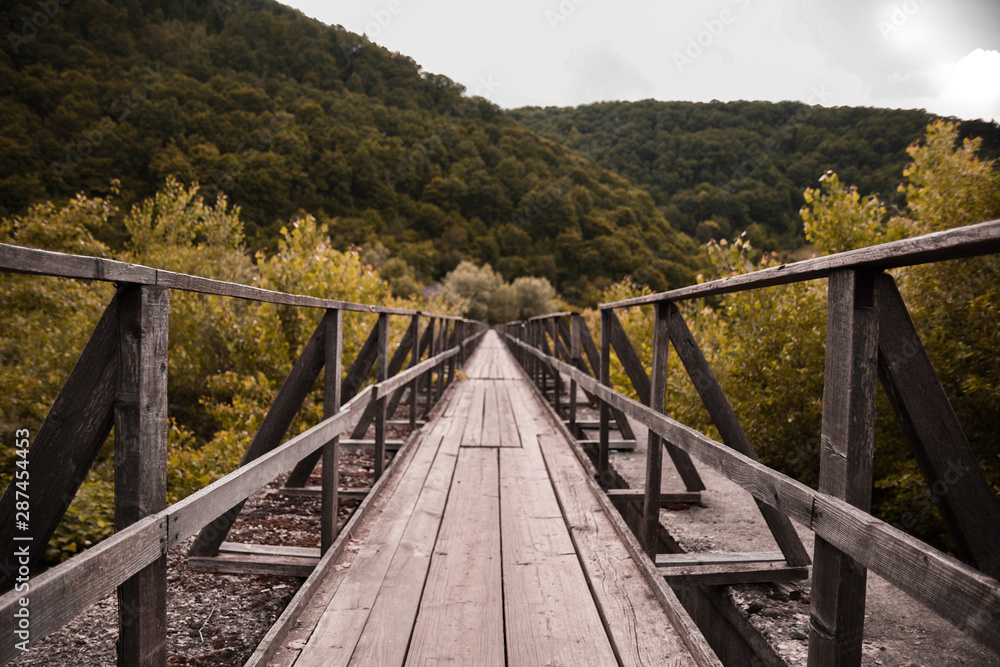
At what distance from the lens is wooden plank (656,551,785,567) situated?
248 centimetres

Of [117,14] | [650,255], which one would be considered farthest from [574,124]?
[117,14]

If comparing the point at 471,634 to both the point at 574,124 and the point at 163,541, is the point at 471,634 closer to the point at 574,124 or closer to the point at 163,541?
the point at 163,541

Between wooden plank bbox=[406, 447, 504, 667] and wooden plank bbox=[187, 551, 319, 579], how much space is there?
592mm

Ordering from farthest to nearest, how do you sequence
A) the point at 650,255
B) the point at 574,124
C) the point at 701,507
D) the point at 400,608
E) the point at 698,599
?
the point at 574,124 < the point at 650,255 < the point at 701,507 < the point at 698,599 < the point at 400,608

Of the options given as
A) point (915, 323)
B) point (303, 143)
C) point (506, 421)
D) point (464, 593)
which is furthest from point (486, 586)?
point (303, 143)

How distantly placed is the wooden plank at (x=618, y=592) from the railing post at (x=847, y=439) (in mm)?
608

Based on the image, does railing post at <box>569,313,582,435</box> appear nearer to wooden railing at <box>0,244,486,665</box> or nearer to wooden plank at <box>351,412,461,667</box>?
wooden plank at <box>351,412,461,667</box>

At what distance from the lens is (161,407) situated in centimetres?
124

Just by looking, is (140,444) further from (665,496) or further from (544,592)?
(665,496)

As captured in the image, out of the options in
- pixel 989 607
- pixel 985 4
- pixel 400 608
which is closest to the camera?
pixel 989 607

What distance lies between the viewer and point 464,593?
213 centimetres

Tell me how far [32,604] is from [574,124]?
83.7m

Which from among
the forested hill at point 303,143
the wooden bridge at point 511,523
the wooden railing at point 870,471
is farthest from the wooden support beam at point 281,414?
the forested hill at point 303,143

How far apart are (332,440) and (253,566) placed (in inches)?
25.1
